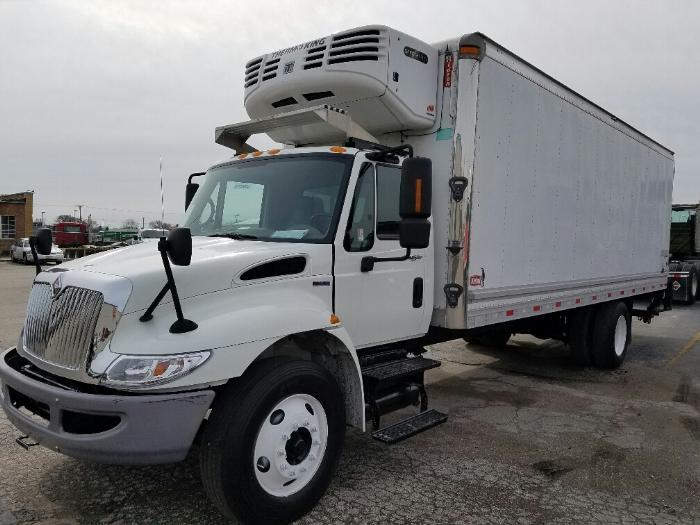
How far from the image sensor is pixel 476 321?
480cm

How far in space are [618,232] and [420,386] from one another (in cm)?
→ 463

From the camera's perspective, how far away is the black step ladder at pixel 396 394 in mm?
3961

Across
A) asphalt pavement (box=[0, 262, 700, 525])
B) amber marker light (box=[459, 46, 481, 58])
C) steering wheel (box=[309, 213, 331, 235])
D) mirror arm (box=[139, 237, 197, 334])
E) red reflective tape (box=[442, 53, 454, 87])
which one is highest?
amber marker light (box=[459, 46, 481, 58])

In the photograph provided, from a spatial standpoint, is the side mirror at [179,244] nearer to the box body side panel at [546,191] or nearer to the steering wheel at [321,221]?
the steering wheel at [321,221]

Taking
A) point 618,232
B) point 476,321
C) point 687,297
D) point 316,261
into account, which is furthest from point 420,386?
point 687,297

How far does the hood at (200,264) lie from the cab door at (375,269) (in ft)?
0.77

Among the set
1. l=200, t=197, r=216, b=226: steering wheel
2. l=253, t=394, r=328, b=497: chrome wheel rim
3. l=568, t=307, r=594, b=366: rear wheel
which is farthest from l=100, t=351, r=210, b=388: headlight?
l=568, t=307, r=594, b=366: rear wheel

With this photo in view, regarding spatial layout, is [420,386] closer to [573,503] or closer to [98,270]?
[573,503]

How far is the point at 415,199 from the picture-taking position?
3.47 m

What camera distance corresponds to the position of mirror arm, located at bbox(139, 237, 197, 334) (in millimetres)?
2840

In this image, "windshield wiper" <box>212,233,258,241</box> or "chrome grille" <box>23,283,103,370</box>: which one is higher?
"windshield wiper" <box>212,233,258,241</box>

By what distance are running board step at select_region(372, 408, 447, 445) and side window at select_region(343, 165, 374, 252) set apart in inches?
51.2

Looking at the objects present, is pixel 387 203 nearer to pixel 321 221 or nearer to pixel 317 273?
pixel 321 221

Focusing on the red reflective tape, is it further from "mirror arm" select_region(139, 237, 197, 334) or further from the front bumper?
the front bumper
